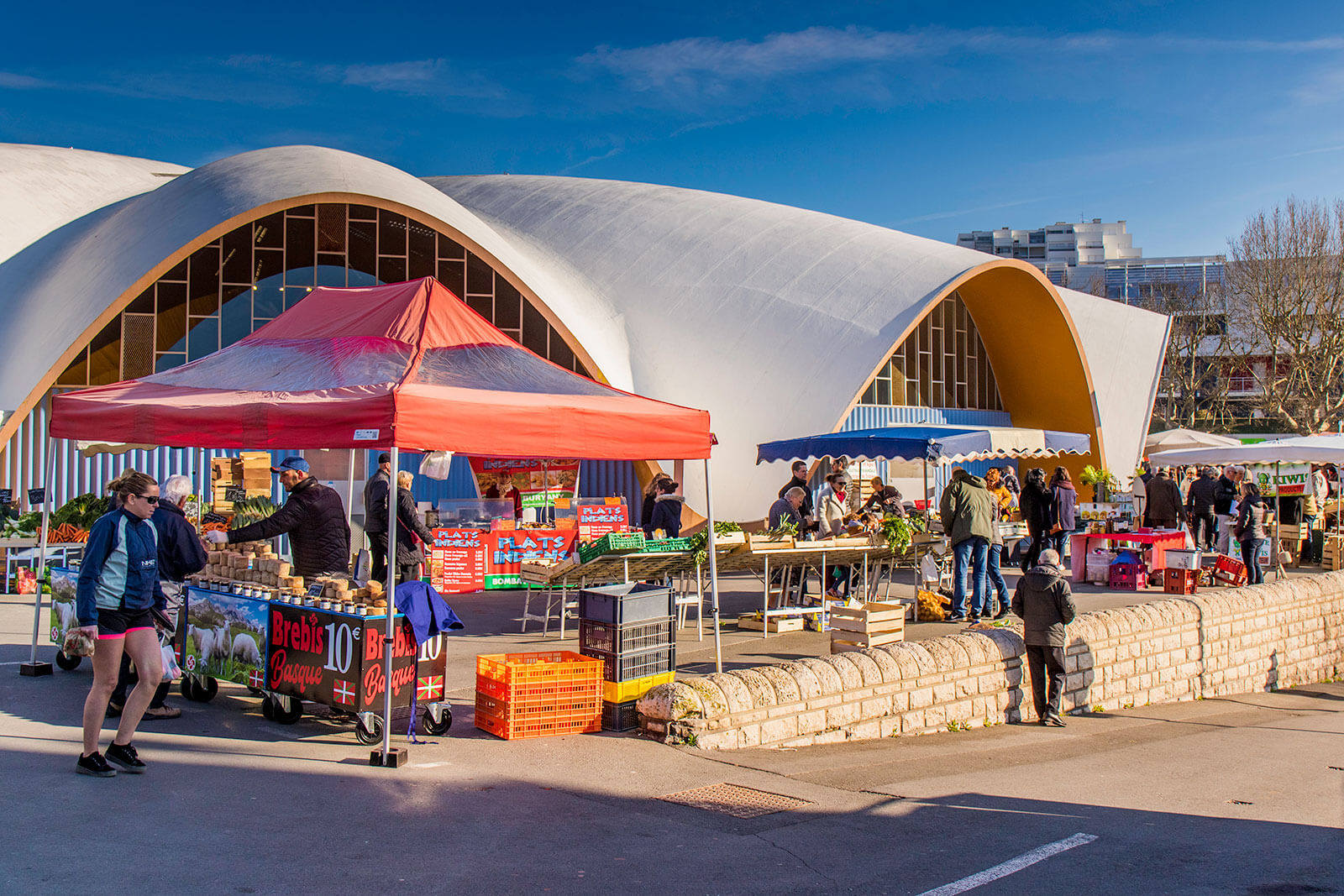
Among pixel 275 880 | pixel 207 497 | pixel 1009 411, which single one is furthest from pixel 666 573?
pixel 1009 411

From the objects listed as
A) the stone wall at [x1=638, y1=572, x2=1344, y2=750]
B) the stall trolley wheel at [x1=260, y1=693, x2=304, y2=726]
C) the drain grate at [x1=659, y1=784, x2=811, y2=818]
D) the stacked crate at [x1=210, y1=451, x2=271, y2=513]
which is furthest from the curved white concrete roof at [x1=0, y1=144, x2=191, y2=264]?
the drain grate at [x1=659, y1=784, x2=811, y2=818]

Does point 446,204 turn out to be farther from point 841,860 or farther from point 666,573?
point 841,860

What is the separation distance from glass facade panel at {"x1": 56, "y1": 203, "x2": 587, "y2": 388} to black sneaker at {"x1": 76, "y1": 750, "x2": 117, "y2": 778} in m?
11.6

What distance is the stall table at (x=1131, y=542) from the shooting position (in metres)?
15.1

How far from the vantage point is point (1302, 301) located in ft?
121

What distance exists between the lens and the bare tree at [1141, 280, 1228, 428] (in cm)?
A: 4650

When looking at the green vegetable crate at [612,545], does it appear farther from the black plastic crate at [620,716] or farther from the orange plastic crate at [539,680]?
the black plastic crate at [620,716]

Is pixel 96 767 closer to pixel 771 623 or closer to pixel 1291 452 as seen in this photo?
pixel 771 623

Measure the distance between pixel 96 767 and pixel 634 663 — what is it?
10.5 ft

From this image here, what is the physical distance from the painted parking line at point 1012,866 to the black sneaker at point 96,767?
13.4 ft

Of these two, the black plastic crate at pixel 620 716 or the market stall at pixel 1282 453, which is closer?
the black plastic crate at pixel 620 716

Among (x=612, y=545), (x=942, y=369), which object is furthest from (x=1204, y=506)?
(x=612, y=545)

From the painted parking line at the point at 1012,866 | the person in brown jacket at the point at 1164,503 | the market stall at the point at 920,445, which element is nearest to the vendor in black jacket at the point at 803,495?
the market stall at the point at 920,445

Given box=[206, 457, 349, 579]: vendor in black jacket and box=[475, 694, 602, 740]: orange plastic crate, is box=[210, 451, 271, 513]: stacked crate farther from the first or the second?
box=[475, 694, 602, 740]: orange plastic crate
